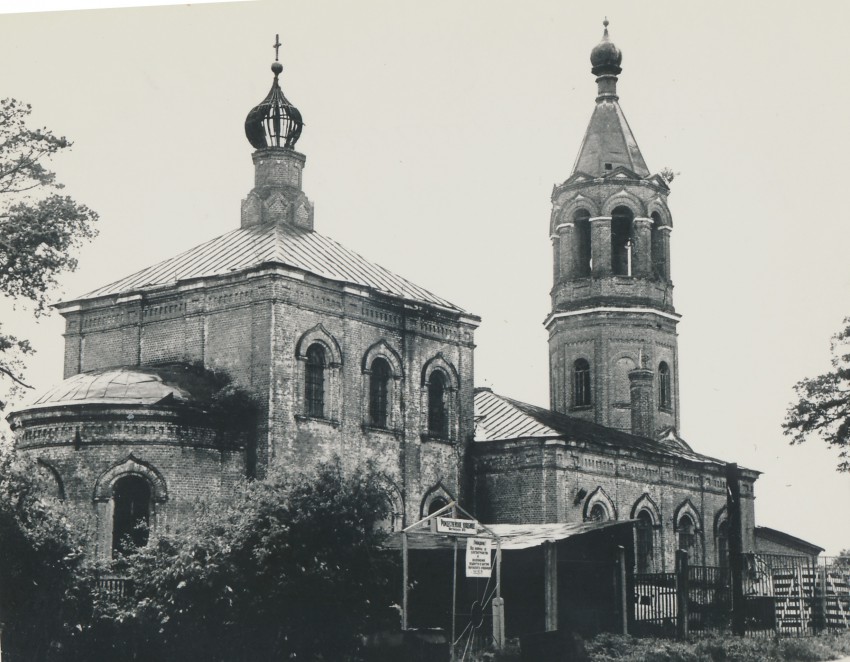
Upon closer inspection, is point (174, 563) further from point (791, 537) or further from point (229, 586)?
point (791, 537)

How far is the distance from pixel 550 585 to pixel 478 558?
288 cm

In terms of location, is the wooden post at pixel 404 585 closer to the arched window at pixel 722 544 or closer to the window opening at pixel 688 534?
the window opening at pixel 688 534

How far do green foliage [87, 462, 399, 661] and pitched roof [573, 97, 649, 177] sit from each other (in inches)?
745

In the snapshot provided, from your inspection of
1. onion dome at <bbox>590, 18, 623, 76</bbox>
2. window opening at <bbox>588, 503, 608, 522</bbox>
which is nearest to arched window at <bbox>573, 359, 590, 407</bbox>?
window opening at <bbox>588, 503, 608, 522</bbox>

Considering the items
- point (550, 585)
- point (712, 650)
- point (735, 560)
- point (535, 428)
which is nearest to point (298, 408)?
point (550, 585)

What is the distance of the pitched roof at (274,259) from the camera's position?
25.2 meters

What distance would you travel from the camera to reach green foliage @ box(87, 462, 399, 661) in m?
18.4

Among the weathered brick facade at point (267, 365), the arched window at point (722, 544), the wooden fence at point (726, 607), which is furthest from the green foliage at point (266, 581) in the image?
the arched window at point (722, 544)

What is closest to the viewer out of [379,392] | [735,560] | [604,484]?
[735,560]

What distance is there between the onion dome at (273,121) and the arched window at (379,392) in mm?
5753

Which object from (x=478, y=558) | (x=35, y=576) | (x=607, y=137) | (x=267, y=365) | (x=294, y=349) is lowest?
(x=35, y=576)

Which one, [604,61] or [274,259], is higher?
[604,61]

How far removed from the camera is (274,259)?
24141 mm

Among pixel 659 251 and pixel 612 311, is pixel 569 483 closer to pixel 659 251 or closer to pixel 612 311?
pixel 612 311
